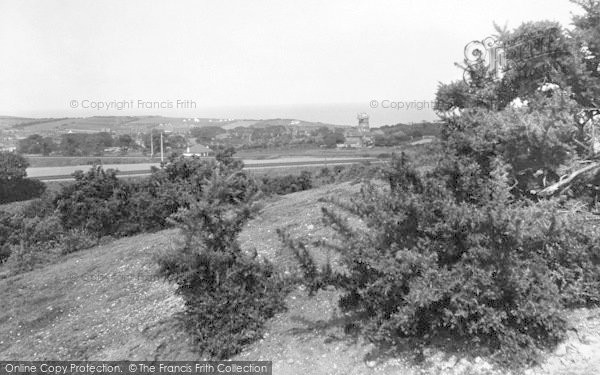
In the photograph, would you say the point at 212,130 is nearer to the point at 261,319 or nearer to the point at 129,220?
the point at 129,220

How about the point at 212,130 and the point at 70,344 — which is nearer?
the point at 70,344

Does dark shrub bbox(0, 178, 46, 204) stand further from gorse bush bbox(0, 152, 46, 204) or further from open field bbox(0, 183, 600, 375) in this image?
open field bbox(0, 183, 600, 375)

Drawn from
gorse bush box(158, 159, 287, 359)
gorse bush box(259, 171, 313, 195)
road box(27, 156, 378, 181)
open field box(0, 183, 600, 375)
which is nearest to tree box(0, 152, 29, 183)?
road box(27, 156, 378, 181)

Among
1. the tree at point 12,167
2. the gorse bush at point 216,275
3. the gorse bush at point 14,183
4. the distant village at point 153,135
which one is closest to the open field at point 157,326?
the gorse bush at point 216,275

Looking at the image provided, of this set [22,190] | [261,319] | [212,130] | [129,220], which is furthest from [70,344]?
[212,130]

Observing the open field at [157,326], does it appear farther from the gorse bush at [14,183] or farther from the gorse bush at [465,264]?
the gorse bush at [14,183]

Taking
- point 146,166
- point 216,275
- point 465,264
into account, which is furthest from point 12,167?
point 465,264
